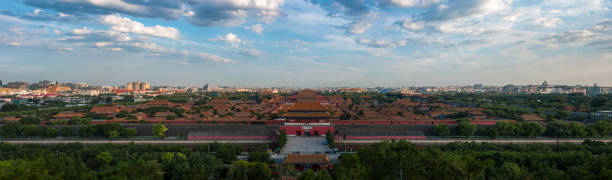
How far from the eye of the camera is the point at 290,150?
23.5 m

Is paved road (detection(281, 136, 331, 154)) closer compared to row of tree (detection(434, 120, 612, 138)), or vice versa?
paved road (detection(281, 136, 331, 154))

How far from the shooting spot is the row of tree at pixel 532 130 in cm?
2719

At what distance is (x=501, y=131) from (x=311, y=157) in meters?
17.9

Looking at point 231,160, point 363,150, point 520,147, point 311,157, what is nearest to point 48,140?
point 231,160

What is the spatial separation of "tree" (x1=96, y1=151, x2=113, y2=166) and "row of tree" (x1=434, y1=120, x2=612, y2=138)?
24.3 m

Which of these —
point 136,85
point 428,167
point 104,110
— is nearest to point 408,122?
point 428,167

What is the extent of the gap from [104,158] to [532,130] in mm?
31494

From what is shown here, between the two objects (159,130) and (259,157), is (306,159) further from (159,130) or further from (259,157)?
(159,130)

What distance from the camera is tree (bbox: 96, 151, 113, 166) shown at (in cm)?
1888

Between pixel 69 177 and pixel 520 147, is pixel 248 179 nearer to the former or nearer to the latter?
pixel 69 177

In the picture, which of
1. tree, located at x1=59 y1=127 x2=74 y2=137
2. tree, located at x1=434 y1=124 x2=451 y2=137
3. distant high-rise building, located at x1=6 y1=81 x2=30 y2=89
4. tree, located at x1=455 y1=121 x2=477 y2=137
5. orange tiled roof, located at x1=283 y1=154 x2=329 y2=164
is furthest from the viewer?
distant high-rise building, located at x1=6 y1=81 x2=30 y2=89

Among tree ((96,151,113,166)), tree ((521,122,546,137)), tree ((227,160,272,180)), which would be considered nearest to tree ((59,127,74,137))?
tree ((96,151,113,166))

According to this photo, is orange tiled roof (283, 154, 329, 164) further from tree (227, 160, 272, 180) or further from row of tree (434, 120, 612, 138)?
row of tree (434, 120, 612, 138)

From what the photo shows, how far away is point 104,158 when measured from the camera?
18984mm
